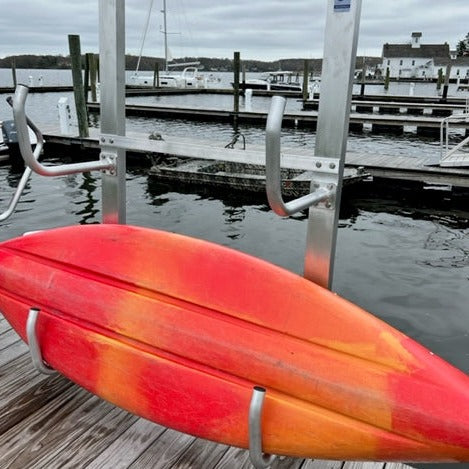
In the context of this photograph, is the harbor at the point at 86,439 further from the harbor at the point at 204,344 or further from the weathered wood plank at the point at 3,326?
the weathered wood plank at the point at 3,326

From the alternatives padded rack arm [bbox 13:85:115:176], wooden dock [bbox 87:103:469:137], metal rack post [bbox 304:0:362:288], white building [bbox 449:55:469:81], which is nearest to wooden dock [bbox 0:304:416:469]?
metal rack post [bbox 304:0:362:288]

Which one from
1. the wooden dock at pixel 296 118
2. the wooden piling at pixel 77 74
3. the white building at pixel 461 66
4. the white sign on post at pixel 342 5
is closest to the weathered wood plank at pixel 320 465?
the white sign on post at pixel 342 5

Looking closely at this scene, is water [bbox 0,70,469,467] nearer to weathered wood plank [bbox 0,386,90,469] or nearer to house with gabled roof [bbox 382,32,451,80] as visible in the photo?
weathered wood plank [bbox 0,386,90,469]

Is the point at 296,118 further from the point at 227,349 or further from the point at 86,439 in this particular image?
the point at 227,349

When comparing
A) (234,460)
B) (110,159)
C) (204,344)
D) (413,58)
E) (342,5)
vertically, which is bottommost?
(234,460)

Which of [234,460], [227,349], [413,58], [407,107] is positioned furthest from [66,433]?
[413,58]

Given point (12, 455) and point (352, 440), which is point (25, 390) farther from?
point (352, 440)

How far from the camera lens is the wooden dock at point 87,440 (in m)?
1.83

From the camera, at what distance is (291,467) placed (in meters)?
1.84

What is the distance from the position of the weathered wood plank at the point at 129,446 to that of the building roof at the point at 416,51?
317 ft

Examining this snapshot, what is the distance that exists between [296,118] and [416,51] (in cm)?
7903

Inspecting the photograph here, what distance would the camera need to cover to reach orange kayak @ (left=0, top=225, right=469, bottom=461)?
1422 mm

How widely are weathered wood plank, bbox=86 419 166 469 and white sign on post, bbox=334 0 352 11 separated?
171cm

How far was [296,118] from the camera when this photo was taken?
66.7ft
